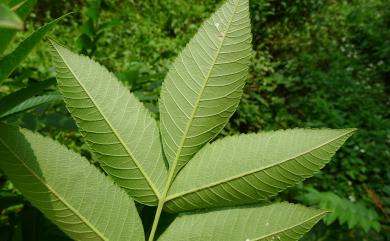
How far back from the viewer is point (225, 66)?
44 centimetres

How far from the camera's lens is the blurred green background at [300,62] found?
13.5 feet

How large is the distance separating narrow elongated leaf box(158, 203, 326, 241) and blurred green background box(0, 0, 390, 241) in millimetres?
2320

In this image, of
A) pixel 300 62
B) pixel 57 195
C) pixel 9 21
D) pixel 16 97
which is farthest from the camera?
pixel 300 62

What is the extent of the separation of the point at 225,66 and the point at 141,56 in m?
4.38

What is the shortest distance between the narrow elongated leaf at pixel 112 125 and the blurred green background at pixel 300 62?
2378mm

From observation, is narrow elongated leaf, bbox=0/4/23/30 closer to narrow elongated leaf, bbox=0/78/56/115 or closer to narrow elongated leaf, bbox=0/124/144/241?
narrow elongated leaf, bbox=0/124/144/241

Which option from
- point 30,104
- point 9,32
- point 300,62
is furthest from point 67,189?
point 300,62

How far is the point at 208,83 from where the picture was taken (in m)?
0.44

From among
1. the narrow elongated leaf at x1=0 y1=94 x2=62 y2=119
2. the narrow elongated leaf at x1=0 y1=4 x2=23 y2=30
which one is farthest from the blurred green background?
the narrow elongated leaf at x1=0 y1=4 x2=23 y2=30

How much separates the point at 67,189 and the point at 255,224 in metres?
0.19

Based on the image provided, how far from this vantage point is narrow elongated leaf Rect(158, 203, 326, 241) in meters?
0.43

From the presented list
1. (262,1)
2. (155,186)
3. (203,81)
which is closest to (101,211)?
(155,186)

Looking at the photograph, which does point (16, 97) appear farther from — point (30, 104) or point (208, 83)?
point (208, 83)

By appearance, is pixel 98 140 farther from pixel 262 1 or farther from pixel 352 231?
pixel 262 1
